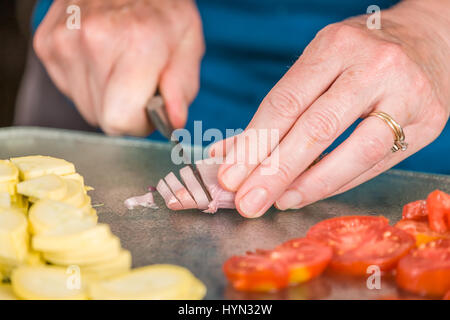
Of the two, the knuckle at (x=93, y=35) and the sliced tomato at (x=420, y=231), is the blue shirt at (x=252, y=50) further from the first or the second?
the sliced tomato at (x=420, y=231)

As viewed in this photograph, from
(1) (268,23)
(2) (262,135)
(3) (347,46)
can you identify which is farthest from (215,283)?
(1) (268,23)

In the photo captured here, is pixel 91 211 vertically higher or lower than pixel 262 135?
lower

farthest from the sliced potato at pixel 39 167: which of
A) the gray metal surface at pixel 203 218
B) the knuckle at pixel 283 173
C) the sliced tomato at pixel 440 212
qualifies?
the sliced tomato at pixel 440 212

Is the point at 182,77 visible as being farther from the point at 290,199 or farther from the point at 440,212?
the point at 440,212

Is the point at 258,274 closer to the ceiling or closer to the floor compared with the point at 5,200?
closer to the floor

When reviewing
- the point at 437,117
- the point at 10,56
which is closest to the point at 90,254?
the point at 437,117
